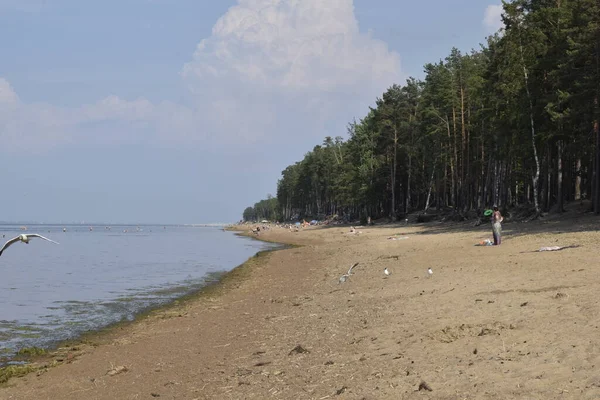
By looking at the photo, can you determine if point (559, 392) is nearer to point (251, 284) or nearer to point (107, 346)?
point (107, 346)

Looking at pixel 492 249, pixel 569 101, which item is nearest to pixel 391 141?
pixel 569 101

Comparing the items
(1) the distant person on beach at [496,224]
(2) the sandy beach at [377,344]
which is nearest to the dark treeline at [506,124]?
(1) the distant person on beach at [496,224]

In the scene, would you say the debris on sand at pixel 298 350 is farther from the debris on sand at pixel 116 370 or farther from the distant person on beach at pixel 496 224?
the distant person on beach at pixel 496 224

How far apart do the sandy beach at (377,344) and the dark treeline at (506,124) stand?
20.1m

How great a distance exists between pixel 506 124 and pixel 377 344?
35.9 metres

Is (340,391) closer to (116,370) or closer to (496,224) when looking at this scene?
(116,370)

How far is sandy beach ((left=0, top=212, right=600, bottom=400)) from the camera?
7.04 metres

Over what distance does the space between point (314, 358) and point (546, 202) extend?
37609 millimetres

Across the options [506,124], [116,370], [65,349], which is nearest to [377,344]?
[116,370]

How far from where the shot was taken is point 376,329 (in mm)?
10750

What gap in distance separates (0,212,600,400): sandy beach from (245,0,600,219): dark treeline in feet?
65.9

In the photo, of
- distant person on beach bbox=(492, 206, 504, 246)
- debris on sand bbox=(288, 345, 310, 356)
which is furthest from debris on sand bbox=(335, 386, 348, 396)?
distant person on beach bbox=(492, 206, 504, 246)

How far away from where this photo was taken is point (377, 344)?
31.3ft

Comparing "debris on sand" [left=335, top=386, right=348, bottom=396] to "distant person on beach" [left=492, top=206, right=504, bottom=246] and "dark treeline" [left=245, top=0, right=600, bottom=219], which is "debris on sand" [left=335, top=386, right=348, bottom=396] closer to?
"distant person on beach" [left=492, top=206, right=504, bottom=246]
